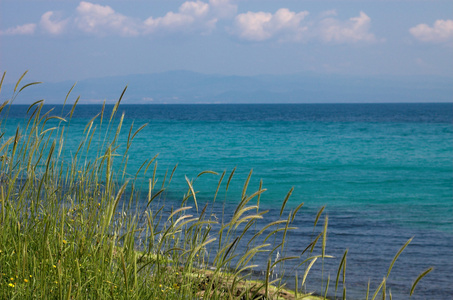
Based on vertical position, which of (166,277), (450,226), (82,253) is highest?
(82,253)

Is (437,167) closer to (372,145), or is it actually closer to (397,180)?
(397,180)

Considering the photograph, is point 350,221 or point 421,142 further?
point 421,142

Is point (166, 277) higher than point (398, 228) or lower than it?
higher

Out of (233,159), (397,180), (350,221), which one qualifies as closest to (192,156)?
(233,159)

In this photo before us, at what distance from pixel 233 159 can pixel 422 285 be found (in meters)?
16.5

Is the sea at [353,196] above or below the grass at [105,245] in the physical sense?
below

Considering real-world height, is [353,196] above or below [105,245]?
below

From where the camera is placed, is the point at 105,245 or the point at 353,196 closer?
the point at 105,245

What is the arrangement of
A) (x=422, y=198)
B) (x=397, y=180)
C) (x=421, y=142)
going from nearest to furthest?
(x=422, y=198) → (x=397, y=180) → (x=421, y=142)

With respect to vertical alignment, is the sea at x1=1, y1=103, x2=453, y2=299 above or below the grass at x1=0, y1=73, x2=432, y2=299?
below

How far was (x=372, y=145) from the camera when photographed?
97.3 ft

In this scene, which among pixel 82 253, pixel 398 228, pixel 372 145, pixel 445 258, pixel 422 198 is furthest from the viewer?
pixel 372 145

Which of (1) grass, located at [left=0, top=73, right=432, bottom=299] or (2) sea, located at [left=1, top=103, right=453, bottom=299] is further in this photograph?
(2) sea, located at [left=1, top=103, right=453, bottom=299]

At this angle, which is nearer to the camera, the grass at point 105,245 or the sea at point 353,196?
the grass at point 105,245
